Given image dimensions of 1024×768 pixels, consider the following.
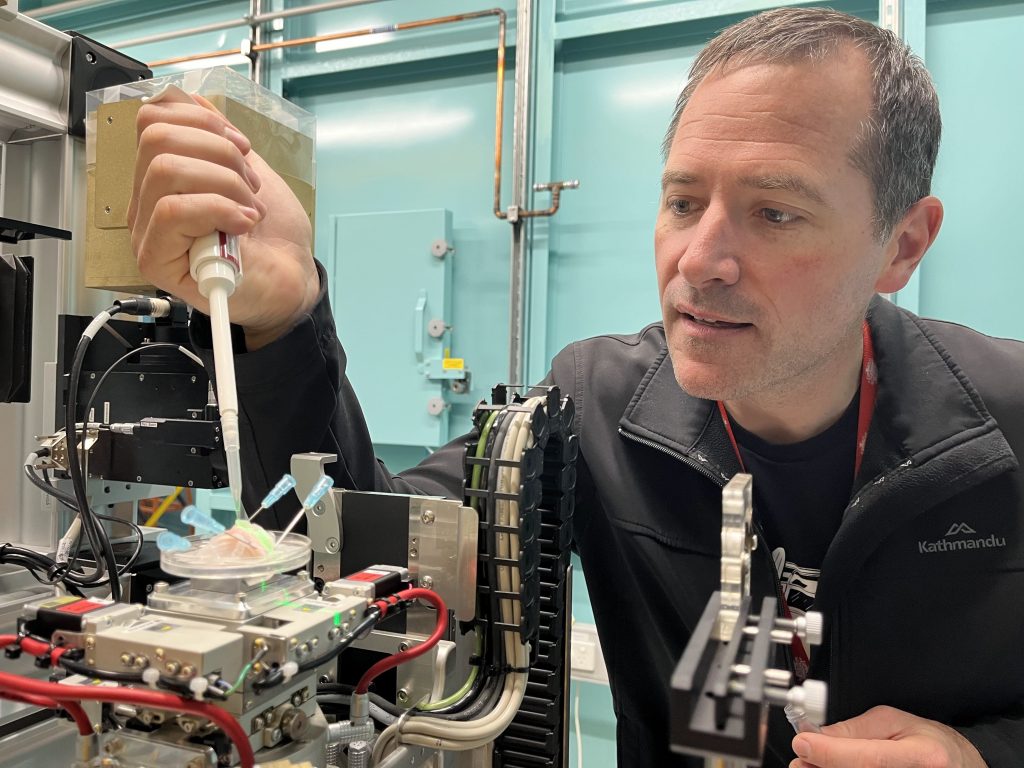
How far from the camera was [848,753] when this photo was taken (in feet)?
2.09

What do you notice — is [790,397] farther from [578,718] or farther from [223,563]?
[578,718]

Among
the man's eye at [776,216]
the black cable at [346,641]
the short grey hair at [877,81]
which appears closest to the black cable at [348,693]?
the black cable at [346,641]

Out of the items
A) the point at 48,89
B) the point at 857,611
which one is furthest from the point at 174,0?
the point at 857,611

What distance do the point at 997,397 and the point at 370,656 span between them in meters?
0.93

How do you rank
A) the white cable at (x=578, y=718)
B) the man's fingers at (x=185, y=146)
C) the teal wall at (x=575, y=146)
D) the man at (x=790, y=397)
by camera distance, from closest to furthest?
the man's fingers at (x=185, y=146) < the man at (x=790, y=397) < the teal wall at (x=575, y=146) < the white cable at (x=578, y=718)

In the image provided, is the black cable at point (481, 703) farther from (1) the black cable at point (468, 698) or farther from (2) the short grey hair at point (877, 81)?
(2) the short grey hair at point (877, 81)

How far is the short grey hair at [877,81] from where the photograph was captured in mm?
862

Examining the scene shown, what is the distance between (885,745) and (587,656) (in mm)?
1371

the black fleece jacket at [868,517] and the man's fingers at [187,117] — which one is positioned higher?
the man's fingers at [187,117]

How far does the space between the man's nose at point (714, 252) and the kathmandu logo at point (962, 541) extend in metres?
0.45

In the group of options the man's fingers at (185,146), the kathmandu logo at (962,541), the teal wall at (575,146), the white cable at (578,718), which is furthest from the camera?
the white cable at (578,718)

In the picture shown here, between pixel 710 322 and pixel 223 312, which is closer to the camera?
pixel 223 312

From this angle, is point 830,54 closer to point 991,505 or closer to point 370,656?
point 991,505

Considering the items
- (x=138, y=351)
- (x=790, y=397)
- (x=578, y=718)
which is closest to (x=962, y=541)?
(x=790, y=397)
